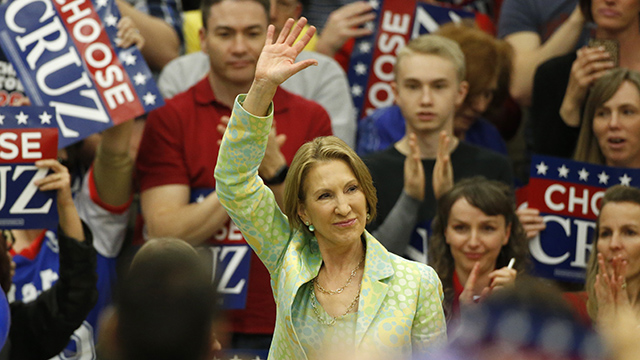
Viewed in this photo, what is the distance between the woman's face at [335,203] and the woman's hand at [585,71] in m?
2.15

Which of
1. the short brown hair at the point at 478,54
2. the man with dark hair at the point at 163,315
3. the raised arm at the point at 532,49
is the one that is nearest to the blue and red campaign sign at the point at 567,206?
the short brown hair at the point at 478,54

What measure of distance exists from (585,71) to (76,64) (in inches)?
96.9

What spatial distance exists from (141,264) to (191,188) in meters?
2.73

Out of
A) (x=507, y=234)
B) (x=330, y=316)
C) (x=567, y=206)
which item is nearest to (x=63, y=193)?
(x=330, y=316)

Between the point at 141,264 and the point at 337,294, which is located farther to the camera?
the point at 337,294

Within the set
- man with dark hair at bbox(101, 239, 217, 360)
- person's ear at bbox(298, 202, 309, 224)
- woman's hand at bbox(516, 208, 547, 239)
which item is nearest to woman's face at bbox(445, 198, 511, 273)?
woman's hand at bbox(516, 208, 547, 239)

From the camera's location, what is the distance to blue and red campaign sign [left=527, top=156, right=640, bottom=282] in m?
4.76

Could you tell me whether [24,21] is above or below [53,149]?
above

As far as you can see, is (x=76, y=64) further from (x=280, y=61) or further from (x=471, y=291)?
(x=471, y=291)

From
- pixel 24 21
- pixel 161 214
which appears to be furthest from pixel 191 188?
pixel 24 21

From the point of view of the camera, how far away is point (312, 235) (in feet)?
11.7

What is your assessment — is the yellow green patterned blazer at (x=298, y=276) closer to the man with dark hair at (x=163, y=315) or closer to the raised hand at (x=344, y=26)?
the man with dark hair at (x=163, y=315)

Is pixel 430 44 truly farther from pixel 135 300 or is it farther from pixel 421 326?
pixel 135 300

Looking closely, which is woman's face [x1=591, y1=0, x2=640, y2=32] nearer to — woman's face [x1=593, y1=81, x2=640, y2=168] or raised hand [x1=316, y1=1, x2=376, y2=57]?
woman's face [x1=593, y1=81, x2=640, y2=168]
